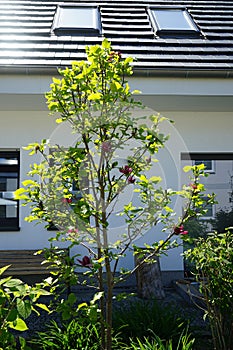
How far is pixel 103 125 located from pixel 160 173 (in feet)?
14.2

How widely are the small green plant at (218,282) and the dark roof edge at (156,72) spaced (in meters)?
2.98

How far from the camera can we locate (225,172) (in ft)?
26.0

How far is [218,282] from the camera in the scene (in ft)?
11.8

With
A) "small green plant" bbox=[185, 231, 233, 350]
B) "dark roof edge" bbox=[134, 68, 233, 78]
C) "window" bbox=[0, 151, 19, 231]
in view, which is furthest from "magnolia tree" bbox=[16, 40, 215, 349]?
"window" bbox=[0, 151, 19, 231]

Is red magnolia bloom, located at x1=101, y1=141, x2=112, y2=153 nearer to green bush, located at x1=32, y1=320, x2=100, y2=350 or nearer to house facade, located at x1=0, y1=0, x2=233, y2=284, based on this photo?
Result: green bush, located at x1=32, y1=320, x2=100, y2=350

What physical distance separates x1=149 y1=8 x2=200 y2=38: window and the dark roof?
126 millimetres

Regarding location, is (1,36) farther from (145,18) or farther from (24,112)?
(145,18)

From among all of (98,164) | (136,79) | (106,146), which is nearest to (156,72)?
(136,79)

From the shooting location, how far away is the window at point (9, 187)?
704 centimetres

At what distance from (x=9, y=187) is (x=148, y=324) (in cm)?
381

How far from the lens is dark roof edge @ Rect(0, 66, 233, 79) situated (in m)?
5.99

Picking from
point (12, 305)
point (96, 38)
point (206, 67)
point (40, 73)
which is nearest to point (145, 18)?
point (96, 38)

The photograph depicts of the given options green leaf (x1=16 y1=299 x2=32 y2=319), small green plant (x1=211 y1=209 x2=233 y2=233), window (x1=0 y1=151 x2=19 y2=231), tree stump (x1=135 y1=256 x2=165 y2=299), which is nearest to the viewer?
green leaf (x1=16 y1=299 x2=32 y2=319)

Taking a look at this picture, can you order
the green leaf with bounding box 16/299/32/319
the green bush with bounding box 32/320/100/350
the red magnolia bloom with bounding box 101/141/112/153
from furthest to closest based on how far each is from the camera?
the green bush with bounding box 32/320/100/350
the red magnolia bloom with bounding box 101/141/112/153
the green leaf with bounding box 16/299/32/319
